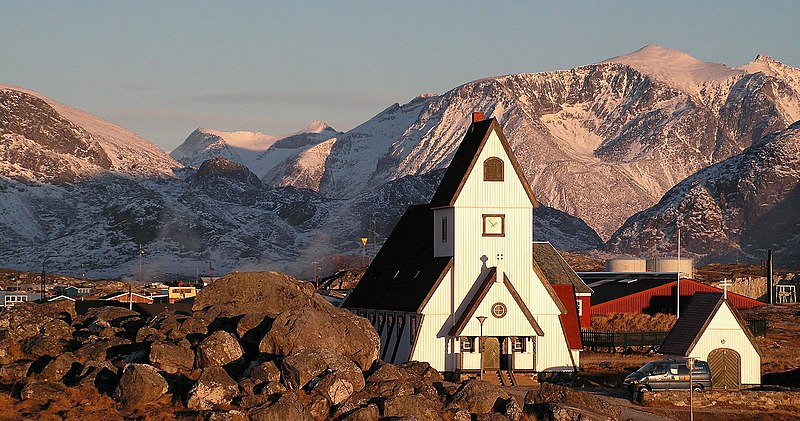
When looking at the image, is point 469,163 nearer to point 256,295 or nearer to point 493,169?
point 493,169

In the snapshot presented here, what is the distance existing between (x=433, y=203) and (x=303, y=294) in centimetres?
1902

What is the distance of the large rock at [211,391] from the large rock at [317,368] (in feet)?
5.61

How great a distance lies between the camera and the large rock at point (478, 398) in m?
44.2

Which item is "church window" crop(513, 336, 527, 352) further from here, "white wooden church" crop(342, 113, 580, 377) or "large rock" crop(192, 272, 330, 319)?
"large rock" crop(192, 272, 330, 319)

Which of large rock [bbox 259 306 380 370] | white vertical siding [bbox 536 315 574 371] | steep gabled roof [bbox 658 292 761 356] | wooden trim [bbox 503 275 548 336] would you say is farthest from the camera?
white vertical siding [bbox 536 315 574 371]

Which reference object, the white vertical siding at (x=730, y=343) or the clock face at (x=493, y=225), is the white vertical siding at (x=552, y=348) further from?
the white vertical siding at (x=730, y=343)

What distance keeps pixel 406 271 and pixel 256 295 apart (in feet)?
72.0

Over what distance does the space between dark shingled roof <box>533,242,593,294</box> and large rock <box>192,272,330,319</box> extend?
26035mm

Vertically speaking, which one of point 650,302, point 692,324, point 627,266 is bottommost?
point 692,324

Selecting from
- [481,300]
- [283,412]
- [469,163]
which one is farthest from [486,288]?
[283,412]

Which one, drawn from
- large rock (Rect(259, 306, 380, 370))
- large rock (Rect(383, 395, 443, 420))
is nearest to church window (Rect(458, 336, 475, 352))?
large rock (Rect(259, 306, 380, 370))

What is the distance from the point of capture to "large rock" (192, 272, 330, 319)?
52.8m

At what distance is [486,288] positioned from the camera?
221 ft


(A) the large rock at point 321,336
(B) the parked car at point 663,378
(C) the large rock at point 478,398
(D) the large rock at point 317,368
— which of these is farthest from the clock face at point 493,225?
(D) the large rock at point 317,368
